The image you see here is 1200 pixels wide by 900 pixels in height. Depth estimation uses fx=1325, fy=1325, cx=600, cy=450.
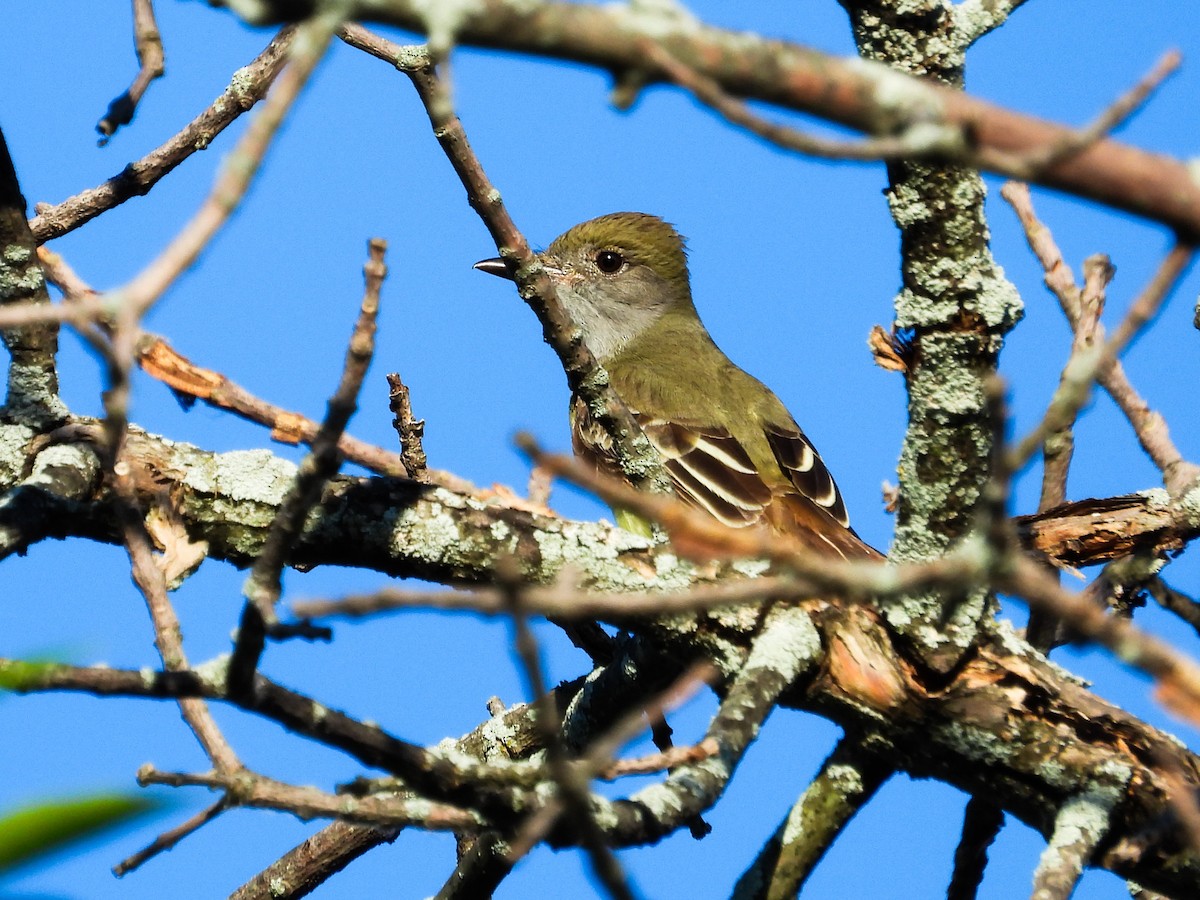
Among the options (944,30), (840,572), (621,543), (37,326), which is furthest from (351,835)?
(840,572)

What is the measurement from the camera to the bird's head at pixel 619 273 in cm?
874

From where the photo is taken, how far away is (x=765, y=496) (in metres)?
6.32

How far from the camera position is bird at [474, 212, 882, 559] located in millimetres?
6262

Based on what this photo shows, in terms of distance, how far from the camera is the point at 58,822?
3.93 feet

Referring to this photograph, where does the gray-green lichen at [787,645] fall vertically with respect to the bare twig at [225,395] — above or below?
below

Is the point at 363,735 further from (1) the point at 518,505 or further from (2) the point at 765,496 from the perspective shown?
(2) the point at 765,496

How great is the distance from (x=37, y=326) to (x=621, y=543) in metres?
1.92

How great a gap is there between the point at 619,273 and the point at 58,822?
7875 mm

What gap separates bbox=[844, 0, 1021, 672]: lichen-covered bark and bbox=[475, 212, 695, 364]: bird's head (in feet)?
16.3

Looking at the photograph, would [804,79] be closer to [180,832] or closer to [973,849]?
[180,832]

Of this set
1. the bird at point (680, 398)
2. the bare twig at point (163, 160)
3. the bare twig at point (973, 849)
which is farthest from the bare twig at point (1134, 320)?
the bare twig at point (163, 160)

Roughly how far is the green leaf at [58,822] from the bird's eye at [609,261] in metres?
7.86

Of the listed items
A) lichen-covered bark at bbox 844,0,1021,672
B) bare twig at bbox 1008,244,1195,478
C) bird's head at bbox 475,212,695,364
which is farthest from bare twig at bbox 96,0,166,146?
bird's head at bbox 475,212,695,364

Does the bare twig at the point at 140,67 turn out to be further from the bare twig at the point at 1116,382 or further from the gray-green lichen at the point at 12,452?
the bare twig at the point at 1116,382
